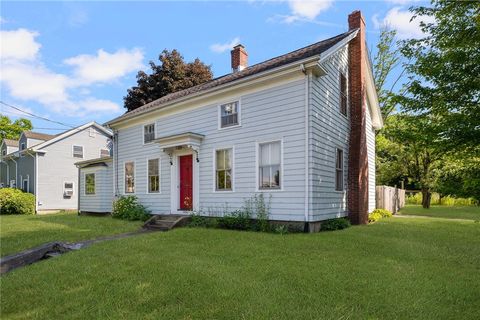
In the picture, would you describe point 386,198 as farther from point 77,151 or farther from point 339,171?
point 77,151

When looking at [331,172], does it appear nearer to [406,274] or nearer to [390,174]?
[406,274]

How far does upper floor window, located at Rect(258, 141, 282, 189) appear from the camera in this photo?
33.4 feet

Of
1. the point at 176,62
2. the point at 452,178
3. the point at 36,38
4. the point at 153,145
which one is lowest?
the point at 452,178

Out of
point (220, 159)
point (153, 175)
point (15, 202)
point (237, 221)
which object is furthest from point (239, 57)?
point (15, 202)

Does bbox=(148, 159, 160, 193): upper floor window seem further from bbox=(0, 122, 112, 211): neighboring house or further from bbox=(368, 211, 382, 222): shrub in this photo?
bbox=(0, 122, 112, 211): neighboring house

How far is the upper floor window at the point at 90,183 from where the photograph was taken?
696 inches

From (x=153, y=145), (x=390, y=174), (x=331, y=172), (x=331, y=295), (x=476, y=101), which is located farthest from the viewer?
(x=390, y=174)

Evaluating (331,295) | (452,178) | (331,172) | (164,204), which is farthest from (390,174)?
(331,295)

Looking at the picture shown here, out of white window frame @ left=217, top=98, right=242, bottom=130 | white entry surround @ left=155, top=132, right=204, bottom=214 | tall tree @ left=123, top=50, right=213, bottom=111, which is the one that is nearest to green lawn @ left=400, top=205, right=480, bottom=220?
white window frame @ left=217, top=98, right=242, bottom=130

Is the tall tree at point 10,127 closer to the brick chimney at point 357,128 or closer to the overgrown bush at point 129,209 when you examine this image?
the overgrown bush at point 129,209

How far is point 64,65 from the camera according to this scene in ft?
58.0

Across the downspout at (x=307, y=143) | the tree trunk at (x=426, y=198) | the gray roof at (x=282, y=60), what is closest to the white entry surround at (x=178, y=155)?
the gray roof at (x=282, y=60)

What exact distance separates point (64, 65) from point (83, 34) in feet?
18.4

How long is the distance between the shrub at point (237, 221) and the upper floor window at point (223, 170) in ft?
3.28
